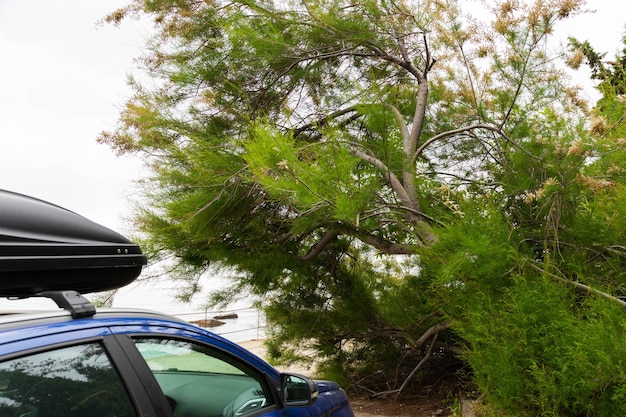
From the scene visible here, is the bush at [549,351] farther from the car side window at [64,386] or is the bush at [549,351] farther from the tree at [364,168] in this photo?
the car side window at [64,386]

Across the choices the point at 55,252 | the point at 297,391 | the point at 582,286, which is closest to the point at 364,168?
the point at 582,286

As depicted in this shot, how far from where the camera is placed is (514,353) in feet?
15.9

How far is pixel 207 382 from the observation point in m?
2.72

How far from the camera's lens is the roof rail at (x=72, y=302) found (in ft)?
6.50

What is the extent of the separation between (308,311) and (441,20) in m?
4.97

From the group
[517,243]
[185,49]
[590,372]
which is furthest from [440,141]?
[590,372]

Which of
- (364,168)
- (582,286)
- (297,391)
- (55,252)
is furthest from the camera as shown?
(364,168)

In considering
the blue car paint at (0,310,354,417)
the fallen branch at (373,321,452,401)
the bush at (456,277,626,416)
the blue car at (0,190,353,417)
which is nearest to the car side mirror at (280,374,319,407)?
the blue car paint at (0,310,354,417)

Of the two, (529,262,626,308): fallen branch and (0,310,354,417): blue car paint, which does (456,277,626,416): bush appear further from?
(0,310,354,417): blue car paint

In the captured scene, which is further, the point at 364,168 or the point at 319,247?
the point at 319,247

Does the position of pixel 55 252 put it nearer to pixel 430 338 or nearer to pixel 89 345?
pixel 89 345

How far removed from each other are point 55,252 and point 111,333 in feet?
1.17

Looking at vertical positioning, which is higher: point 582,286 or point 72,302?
point 72,302

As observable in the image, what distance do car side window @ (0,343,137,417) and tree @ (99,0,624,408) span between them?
3368 millimetres
